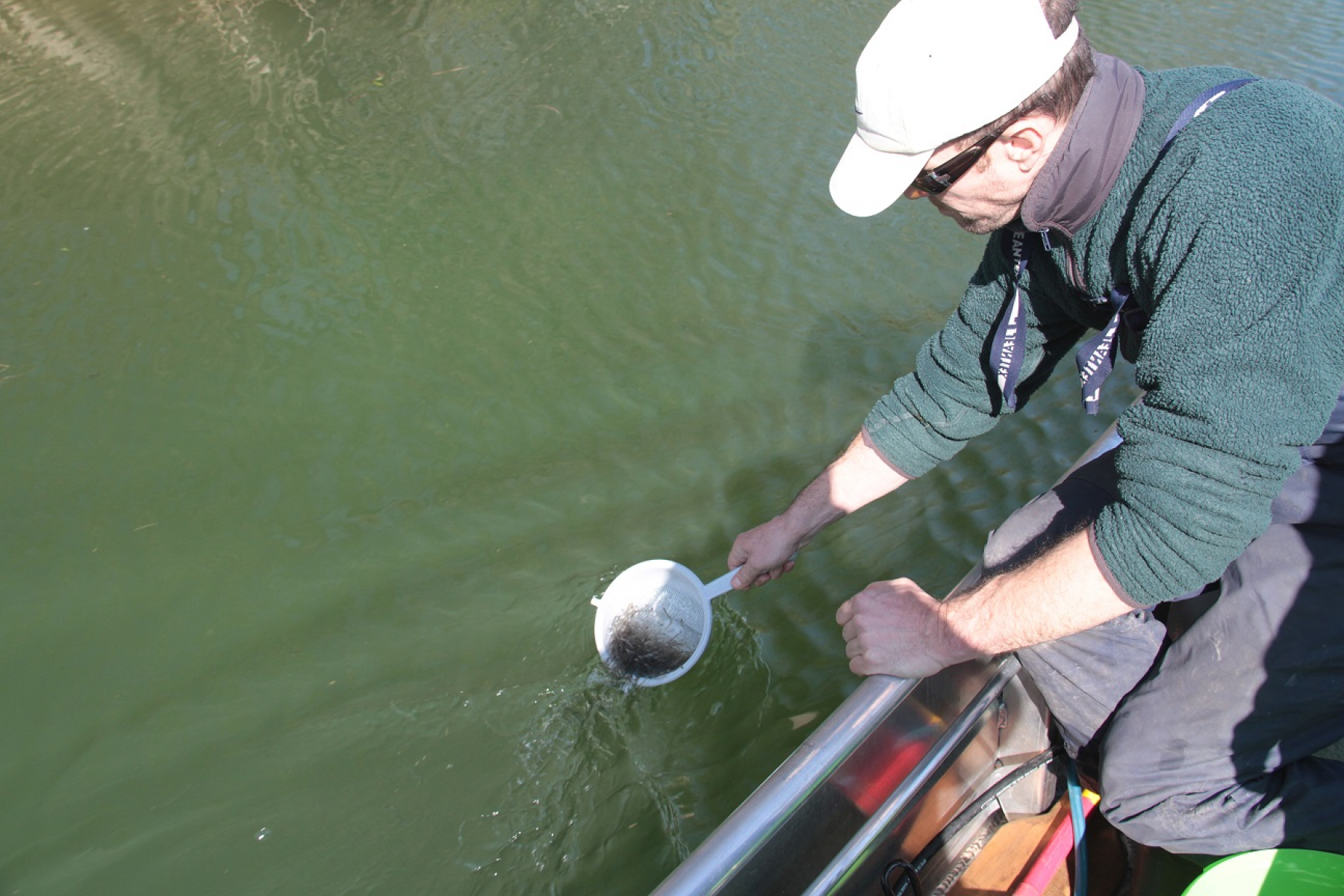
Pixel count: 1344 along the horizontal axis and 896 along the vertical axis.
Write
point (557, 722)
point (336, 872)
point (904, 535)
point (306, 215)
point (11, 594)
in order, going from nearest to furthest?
point (336, 872), point (557, 722), point (11, 594), point (904, 535), point (306, 215)

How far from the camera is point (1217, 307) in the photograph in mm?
1428

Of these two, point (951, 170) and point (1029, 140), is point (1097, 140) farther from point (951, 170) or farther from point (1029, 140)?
point (951, 170)

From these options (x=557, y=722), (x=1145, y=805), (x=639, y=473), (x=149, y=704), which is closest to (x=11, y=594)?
(x=149, y=704)

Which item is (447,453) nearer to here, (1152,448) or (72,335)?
(72,335)

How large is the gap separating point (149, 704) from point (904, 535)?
109 inches

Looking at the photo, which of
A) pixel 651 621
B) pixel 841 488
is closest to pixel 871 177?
pixel 841 488

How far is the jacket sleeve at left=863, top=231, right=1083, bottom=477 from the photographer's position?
6.81 feet

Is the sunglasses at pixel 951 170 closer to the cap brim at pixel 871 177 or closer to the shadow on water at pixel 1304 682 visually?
→ the cap brim at pixel 871 177

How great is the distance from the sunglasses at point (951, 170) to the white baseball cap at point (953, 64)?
48mm

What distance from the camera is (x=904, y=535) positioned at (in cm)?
344

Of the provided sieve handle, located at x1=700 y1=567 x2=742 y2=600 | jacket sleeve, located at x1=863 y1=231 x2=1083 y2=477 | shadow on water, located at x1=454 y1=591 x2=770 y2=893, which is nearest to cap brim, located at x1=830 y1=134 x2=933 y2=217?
jacket sleeve, located at x1=863 y1=231 x2=1083 y2=477

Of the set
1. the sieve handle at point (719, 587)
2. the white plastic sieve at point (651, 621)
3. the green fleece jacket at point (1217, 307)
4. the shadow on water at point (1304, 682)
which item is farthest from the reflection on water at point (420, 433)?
the green fleece jacket at point (1217, 307)

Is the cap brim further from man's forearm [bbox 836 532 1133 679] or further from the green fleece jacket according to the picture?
man's forearm [bbox 836 532 1133 679]

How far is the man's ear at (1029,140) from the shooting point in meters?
1.57
